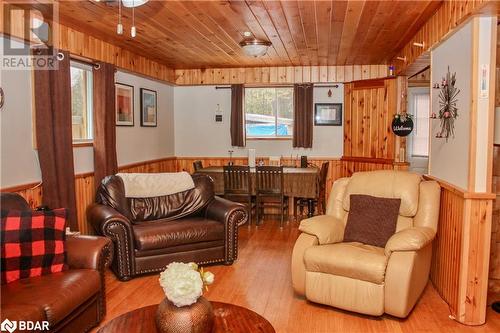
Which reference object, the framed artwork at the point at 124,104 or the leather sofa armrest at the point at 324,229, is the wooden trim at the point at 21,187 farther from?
the leather sofa armrest at the point at 324,229

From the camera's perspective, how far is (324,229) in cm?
362

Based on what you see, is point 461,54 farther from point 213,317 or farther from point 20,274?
point 20,274

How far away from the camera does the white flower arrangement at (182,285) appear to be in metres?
2.04

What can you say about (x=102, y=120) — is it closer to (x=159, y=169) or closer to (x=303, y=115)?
(x=159, y=169)

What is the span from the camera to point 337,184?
4.12 meters

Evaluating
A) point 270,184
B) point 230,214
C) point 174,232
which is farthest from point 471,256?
point 270,184

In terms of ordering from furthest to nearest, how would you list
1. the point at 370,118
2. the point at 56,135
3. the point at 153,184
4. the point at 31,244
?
1. the point at 370,118
2. the point at 153,184
3. the point at 56,135
4. the point at 31,244

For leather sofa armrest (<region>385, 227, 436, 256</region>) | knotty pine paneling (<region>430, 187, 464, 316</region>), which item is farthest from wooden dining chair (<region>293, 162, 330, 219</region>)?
leather sofa armrest (<region>385, 227, 436, 256</region>)

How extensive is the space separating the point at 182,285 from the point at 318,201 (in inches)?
191

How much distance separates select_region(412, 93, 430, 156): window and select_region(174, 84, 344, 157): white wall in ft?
4.85

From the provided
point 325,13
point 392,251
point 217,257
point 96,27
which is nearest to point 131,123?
point 96,27

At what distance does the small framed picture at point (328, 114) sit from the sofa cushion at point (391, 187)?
3.41m

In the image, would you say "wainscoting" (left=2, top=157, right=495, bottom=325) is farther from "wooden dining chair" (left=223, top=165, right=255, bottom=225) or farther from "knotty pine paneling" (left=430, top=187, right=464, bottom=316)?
"wooden dining chair" (left=223, top=165, right=255, bottom=225)

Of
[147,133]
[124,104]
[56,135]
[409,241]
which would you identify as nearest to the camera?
[409,241]
